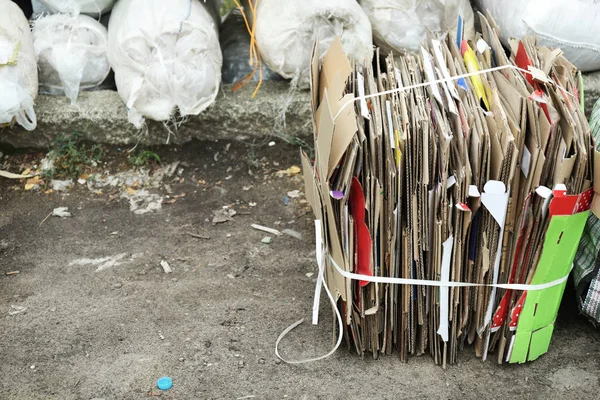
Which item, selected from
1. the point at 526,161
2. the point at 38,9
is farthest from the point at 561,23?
the point at 38,9

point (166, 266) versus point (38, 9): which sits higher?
point (38, 9)

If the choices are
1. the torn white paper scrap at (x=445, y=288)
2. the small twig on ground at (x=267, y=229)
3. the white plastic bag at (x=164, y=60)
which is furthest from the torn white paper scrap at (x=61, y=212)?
the torn white paper scrap at (x=445, y=288)

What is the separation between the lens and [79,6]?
334cm

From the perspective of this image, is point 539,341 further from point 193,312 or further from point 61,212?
point 61,212

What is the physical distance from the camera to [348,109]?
1.94m

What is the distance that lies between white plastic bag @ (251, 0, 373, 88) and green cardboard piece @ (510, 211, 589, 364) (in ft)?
4.42

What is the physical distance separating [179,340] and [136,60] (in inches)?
50.7

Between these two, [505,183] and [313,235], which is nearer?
[505,183]

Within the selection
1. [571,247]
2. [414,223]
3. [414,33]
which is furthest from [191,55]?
[571,247]

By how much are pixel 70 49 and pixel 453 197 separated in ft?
6.88

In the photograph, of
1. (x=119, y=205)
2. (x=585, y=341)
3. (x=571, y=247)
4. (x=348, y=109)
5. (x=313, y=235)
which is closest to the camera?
(x=348, y=109)

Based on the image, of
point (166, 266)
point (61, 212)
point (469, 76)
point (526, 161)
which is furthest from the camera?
point (61, 212)

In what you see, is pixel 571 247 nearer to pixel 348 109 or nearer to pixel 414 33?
pixel 348 109

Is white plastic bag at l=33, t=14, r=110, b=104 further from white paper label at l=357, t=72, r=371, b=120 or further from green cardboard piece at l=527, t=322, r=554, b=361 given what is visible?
green cardboard piece at l=527, t=322, r=554, b=361
